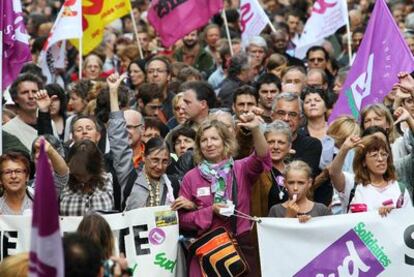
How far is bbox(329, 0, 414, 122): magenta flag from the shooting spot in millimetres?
12680

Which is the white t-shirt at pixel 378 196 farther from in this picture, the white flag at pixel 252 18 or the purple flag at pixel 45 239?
the white flag at pixel 252 18

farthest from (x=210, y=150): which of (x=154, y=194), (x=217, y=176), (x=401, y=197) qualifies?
(x=401, y=197)

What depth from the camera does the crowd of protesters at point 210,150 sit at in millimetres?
10242

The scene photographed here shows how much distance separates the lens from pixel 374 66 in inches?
505

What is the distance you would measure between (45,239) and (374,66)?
7.17 metres

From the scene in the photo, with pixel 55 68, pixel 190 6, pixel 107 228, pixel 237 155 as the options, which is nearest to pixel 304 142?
pixel 237 155

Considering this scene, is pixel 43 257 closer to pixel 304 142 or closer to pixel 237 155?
pixel 237 155

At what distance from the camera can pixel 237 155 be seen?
35.9ft

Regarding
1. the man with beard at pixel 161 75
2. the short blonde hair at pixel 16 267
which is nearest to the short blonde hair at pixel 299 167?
the short blonde hair at pixel 16 267

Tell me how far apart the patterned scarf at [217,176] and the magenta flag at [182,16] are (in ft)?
20.5

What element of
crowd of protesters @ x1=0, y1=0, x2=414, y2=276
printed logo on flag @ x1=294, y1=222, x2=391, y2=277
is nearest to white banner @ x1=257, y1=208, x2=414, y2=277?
printed logo on flag @ x1=294, y1=222, x2=391, y2=277

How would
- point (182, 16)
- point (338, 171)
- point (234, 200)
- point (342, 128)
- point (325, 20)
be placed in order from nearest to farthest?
point (234, 200) → point (338, 171) → point (342, 128) → point (325, 20) → point (182, 16)

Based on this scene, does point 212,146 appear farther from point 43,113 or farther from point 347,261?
point 43,113

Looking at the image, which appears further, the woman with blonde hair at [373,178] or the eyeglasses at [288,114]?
the eyeglasses at [288,114]
